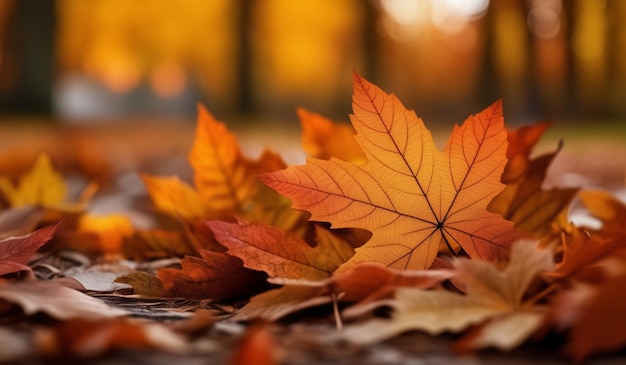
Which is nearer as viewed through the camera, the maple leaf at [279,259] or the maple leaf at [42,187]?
the maple leaf at [279,259]

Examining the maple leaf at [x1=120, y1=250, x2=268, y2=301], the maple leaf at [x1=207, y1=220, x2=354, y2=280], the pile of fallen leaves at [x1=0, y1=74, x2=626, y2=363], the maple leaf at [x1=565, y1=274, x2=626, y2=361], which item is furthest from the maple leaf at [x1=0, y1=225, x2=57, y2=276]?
the maple leaf at [x1=565, y1=274, x2=626, y2=361]

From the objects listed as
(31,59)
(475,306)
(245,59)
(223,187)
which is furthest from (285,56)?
(475,306)

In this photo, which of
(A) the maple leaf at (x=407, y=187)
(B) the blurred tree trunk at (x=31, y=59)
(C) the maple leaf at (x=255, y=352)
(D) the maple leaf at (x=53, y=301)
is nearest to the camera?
(C) the maple leaf at (x=255, y=352)

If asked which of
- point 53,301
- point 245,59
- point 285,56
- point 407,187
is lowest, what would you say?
point 53,301

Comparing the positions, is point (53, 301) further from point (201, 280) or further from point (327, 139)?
point (327, 139)

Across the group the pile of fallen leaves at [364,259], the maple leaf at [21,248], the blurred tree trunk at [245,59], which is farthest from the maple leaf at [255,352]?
the blurred tree trunk at [245,59]

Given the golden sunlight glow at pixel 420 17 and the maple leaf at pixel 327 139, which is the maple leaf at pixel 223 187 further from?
the golden sunlight glow at pixel 420 17

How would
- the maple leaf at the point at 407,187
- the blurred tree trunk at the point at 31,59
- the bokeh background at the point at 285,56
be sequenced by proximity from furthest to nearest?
1. the bokeh background at the point at 285,56
2. the blurred tree trunk at the point at 31,59
3. the maple leaf at the point at 407,187

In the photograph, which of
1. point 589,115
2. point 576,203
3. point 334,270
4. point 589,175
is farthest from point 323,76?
point 334,270

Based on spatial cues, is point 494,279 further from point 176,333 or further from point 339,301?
point 176,333
